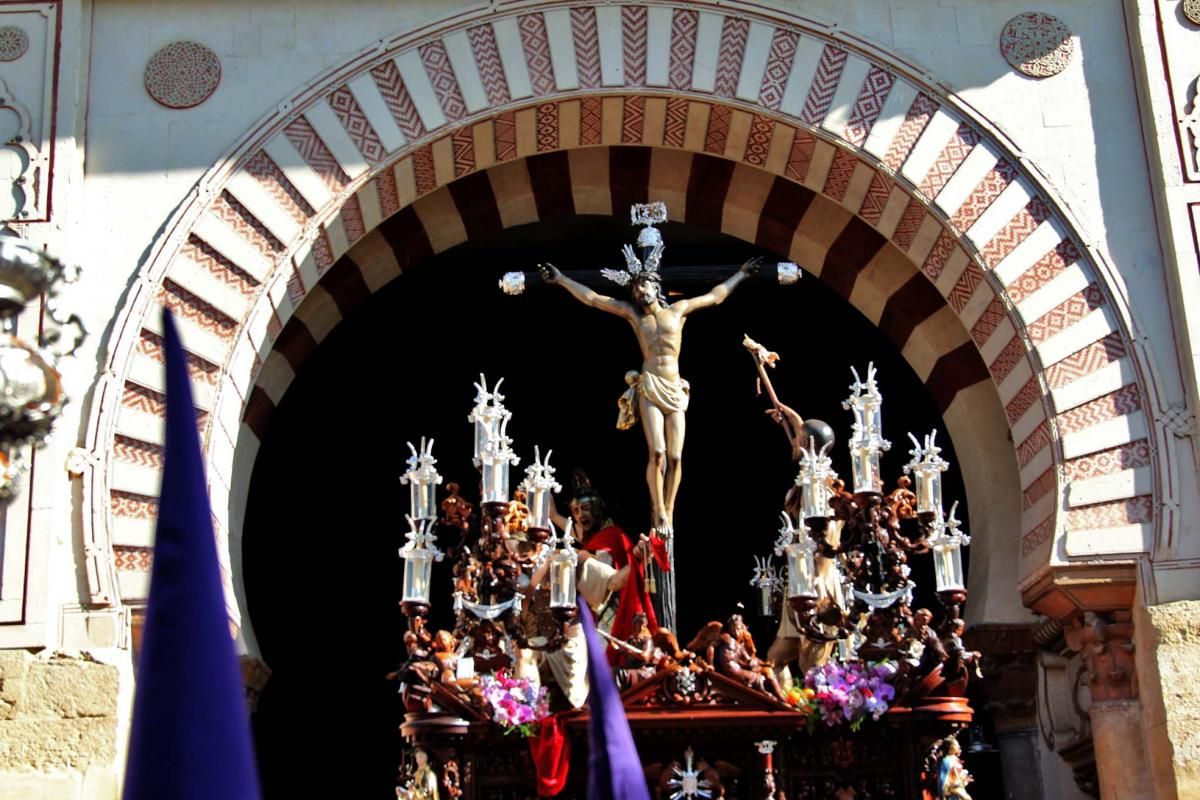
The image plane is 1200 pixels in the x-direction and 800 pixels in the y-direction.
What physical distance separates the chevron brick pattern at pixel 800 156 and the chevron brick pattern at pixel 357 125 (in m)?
1.95

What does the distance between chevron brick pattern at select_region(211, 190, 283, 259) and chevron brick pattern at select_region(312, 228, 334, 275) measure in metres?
0.20

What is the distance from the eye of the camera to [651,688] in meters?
6.76

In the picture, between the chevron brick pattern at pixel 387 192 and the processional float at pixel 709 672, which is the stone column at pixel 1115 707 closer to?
the processional float at pixel 709 672

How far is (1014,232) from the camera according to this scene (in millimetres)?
7664

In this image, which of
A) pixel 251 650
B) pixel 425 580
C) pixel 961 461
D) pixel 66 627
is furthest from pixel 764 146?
pixel 66 627

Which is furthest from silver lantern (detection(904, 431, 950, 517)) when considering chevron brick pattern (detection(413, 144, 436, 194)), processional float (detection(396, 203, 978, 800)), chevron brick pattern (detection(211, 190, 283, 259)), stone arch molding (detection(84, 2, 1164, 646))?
chevron brick pattern (detection(211, 190, 283, 259))

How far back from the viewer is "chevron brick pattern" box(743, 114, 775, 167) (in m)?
7.94

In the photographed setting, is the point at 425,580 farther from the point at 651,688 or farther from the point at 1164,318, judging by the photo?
the point at 1164,318

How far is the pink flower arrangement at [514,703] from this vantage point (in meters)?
6.70

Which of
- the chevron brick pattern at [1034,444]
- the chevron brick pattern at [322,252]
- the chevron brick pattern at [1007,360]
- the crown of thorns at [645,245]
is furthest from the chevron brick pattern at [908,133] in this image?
the chevron brick pattern at [322,252]

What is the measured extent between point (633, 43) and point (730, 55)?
47 cm

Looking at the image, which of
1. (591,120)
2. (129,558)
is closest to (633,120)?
(591,120)

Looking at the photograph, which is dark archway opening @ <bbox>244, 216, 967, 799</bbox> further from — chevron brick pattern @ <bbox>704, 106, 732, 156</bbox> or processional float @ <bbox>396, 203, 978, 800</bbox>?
processional float @ <bbox>396, 203, 978, 800</bbox>

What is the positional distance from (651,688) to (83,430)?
107 inches
